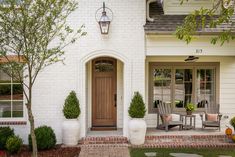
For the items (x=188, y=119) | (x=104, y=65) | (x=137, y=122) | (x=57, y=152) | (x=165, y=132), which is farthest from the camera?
(x=188, y=119)

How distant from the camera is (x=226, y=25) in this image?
13703 millimetres

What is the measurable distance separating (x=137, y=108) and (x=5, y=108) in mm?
4873

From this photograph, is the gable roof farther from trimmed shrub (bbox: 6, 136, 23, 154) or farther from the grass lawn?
trimmed shrub (bbox: 6, 136, 23, 154)

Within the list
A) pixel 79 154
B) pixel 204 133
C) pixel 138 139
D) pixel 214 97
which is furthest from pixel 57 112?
pixel 214 97

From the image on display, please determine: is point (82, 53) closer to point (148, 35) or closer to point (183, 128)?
point (148, 35)

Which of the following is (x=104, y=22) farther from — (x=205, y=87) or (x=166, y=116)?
(x=205, y=87)

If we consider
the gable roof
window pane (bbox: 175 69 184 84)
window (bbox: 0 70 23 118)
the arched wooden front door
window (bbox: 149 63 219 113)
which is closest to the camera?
the gable roof

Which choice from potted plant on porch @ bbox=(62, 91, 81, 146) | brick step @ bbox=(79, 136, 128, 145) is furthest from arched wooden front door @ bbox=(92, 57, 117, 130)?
potted plant on porch @ bbox=(62, 91, 81, 146)

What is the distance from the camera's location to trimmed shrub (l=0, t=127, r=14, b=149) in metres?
12.2

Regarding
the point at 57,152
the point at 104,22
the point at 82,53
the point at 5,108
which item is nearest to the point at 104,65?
the point at 82,53

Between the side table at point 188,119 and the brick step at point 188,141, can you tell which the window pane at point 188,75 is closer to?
the side table at point 188,119

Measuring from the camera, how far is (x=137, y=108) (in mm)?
12945

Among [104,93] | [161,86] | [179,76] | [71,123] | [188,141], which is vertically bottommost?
[188,141]

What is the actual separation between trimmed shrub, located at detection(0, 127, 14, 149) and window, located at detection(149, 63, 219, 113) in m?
5.87
